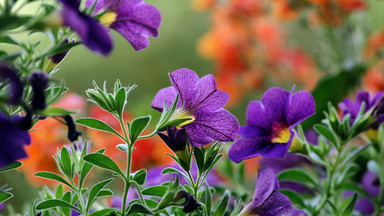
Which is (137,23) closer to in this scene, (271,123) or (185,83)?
(185,83)

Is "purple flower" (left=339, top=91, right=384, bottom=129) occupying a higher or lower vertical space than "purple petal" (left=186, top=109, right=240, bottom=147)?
higher

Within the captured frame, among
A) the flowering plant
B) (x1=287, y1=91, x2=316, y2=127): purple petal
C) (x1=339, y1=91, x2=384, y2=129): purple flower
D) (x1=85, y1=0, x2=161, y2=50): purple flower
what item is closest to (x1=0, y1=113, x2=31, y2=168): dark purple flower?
the flowering plant

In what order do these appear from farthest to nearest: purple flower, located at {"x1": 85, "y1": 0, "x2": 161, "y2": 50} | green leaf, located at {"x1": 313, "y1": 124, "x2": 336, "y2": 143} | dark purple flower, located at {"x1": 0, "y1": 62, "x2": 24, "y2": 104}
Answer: green leaf, located at {"x1": 313, "y1": 124, "x2": 336, "y2": 143} → purple flower, located at {"x1": 85, "y1": 0, "x2": 161, "y2": 50} → dark purple flower, located at {"x1": 0, "y1": 62, "x2": 24, "y2": 104}

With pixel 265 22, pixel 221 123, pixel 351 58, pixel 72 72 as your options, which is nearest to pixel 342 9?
pixel 351 58

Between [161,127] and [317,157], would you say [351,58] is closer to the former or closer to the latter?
[317,157]

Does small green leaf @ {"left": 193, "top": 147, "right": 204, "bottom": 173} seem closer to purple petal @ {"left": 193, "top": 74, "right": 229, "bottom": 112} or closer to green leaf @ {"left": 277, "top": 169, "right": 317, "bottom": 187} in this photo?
purple petal @ {"left": 193, "top": 74, "right": 229, "bottom": 112}
